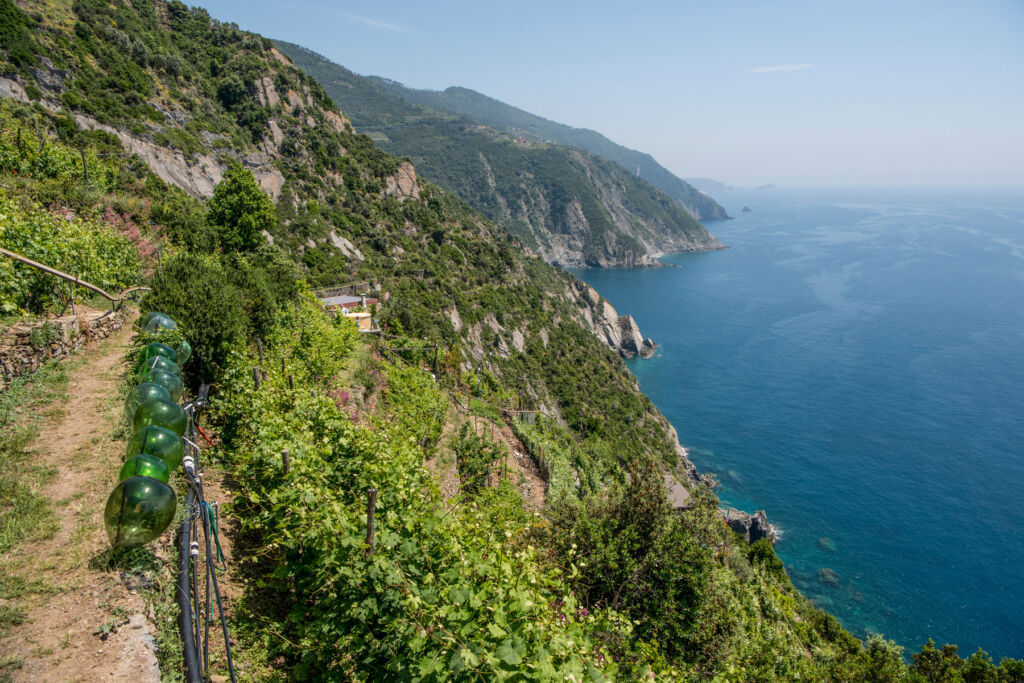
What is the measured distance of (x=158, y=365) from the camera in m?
9.17

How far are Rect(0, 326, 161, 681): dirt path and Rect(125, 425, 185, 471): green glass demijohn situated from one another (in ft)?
3.61

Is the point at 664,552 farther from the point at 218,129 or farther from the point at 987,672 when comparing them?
the point at 218,129

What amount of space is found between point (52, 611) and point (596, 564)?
8530 millimetres

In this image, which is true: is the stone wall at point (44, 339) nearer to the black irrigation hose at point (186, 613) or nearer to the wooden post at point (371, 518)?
the black irrigation hose at point (186, 613)

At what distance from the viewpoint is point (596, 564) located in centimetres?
1014

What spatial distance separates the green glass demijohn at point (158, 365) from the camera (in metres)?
9.16

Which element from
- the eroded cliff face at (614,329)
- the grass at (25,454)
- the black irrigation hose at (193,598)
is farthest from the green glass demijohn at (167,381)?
the eroded cliff face at (614,329)

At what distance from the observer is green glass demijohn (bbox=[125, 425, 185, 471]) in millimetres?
6613

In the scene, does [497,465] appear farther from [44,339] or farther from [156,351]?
[44,339]

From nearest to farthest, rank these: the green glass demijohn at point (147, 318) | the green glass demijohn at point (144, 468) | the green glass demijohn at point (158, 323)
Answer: the green glass demijohn at point (144, 468) → the green glass demijohn at point (158, 323) → the green glass demijohn at point (147, 318)

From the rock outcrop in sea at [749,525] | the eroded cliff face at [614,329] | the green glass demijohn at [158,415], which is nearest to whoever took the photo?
the green glass demijohn at [158,415]

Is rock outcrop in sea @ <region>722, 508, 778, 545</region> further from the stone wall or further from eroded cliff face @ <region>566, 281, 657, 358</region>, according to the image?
eroded cliff face @ <region>566, 281, 657, 358</region>

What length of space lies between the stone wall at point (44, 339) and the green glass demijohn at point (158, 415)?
381 centimetres

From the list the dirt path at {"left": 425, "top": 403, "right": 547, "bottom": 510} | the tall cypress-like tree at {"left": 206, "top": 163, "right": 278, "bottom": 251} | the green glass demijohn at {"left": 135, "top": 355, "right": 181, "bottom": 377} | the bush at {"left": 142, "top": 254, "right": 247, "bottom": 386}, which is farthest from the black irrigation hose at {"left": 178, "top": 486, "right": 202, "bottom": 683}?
the tall cypress-like tree at {"left": 206, "top": 163, "right": 278, "bottom": 251}
